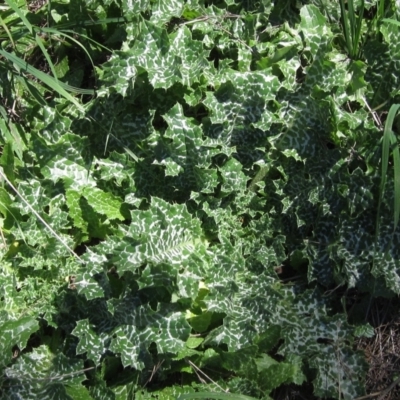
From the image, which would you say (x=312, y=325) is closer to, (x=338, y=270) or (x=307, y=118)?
(x=338, y=270)

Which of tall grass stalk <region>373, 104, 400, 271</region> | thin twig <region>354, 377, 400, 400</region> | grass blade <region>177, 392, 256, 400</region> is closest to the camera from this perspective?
grass blade <region>177, 392, 256, 400</region>

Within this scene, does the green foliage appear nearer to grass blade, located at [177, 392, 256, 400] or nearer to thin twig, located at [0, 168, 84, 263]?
thin twig, located at [0, 168, 84, 263]

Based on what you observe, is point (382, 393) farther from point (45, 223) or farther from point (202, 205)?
point (45, 223)

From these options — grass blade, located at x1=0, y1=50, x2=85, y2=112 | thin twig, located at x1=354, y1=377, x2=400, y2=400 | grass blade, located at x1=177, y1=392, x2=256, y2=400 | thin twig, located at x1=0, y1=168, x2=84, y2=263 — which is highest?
grass blade, located at x1=0, y1=50, x2=85, y2=112

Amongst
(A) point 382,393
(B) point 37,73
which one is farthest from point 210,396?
(B) point 37,73

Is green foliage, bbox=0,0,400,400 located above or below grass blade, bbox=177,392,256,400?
above

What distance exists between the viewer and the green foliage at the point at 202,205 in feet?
8.54

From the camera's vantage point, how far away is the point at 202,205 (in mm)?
2807

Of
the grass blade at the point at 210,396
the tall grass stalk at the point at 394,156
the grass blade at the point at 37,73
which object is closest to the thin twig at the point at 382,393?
the grass blade at the point at 210,396

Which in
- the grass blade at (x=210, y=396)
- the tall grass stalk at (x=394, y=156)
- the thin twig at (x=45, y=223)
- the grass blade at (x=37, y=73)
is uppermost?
the grass blade at (x=37, y=73)

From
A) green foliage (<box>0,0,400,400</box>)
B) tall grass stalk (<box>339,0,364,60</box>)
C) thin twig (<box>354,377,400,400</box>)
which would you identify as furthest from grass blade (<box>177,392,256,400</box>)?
tall grass stalk (<box>339,0,364,60</box>)

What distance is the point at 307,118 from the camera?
273 cm

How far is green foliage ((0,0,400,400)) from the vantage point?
2604 millimetres

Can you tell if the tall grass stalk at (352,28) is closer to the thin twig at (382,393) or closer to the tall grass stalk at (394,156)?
the tall grass stalk at (394,156)
